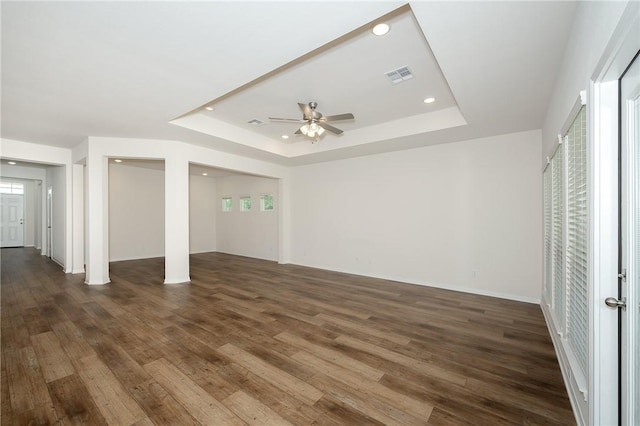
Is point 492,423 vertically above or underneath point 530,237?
underneath

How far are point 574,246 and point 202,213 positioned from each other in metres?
9.70

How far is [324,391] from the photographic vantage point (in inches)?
78.0

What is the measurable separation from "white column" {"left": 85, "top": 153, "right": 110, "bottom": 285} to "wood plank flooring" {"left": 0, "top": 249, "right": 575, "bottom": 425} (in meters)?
0.50

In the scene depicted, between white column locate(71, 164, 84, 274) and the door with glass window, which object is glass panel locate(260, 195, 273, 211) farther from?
the door with glass window

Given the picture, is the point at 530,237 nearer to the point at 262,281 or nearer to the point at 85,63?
the point at 262,281

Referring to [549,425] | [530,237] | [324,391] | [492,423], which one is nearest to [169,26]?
[324,391]

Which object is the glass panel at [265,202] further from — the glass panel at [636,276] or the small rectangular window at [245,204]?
the glass panel at [636,276]

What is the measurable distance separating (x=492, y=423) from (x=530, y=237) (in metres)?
3.39

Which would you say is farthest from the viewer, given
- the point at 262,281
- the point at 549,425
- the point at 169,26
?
the point at 262,281

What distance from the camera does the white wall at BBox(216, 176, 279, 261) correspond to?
7.86 meters

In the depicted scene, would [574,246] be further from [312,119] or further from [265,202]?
[265,202]

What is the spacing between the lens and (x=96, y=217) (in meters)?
4.87

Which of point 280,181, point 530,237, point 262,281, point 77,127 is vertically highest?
point 77,127

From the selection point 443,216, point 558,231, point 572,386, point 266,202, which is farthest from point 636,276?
point 266,202
